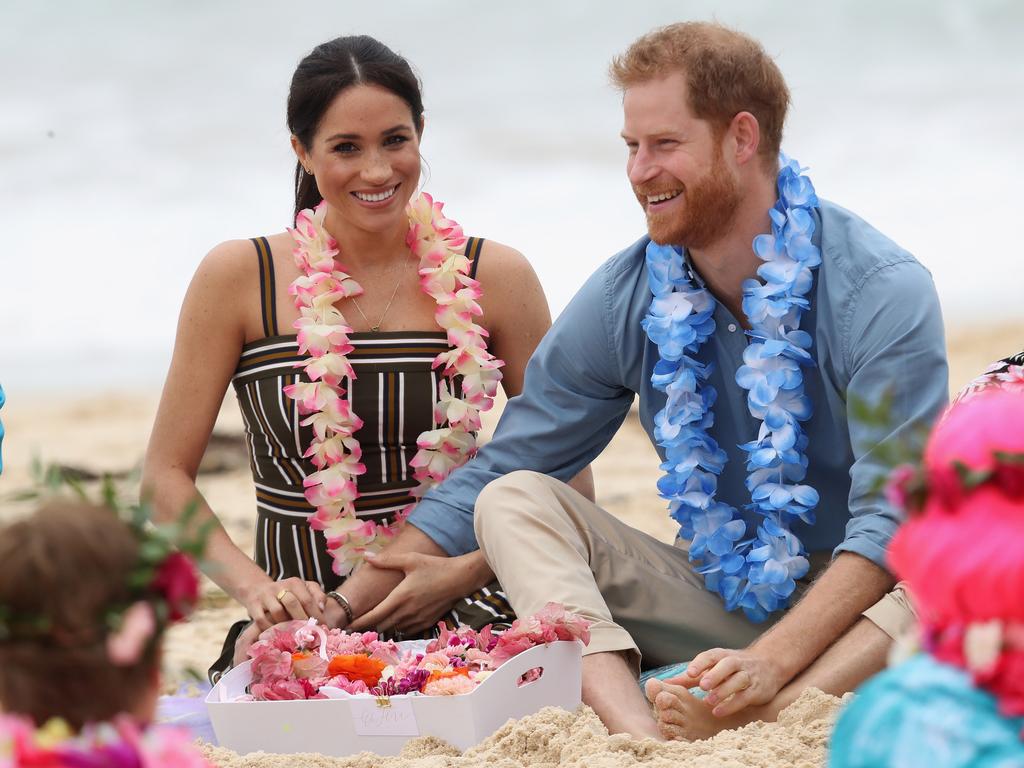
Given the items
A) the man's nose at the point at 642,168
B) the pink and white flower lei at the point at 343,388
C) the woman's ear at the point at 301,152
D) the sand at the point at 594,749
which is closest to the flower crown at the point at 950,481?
the sand at the point at 594,749

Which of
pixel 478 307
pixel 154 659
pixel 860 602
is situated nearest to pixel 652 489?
pixel 478 307

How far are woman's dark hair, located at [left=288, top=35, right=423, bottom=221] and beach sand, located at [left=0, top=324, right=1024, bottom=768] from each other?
1376 mm

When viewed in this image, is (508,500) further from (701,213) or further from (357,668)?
(701,213)

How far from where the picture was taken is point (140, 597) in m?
1.45

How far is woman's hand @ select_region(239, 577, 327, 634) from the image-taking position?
360 centimetres

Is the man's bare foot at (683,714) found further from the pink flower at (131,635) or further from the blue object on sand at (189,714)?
the pink flower at (131,635)

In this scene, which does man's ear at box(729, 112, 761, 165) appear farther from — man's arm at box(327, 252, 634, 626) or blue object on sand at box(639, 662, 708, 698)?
blue object on sand at box(639, 662, 708, 698)

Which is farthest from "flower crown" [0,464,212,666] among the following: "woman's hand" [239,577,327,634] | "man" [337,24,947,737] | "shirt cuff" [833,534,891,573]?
"woman's hand" [239,577,327,634]

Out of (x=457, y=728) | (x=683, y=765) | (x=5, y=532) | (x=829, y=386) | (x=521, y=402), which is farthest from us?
(x=521, y=402)

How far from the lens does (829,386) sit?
3490mm

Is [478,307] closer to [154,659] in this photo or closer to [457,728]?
[457,728]

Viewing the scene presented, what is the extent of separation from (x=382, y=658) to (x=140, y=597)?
196 cm

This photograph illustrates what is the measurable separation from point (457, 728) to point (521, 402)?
3.96 ft

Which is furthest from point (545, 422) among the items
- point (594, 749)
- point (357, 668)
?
point (594, 749)
